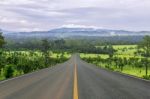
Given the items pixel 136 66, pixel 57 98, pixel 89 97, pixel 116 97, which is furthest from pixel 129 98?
pixel 136 66

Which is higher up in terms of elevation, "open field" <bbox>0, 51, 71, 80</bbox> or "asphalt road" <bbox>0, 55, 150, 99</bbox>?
"asphalt road" <bbox>0, 55, 150, 99</bbox>

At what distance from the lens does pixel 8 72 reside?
39188 mm

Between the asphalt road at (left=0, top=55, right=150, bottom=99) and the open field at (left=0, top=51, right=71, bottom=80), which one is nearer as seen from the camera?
the asphalt road at (left=0, top=55, right=150, bottom=99)

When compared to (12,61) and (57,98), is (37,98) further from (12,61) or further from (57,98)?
(12,61)

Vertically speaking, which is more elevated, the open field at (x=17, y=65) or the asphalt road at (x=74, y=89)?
the asphalt road at (x=74, y=89)

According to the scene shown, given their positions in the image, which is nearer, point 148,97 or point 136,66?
point 148,97

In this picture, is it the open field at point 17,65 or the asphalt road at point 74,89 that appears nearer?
the asphalt road at point 74,89

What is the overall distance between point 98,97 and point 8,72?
2654cm

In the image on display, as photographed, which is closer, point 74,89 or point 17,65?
point 74,89

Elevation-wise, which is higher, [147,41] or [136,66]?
[147,41]

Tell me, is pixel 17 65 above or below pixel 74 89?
below

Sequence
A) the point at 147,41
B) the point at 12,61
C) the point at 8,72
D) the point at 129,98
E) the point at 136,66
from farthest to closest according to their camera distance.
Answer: the point at 136,66 < the point at 147,41 < the point at 12,61 < the point at 8,72 < the point at 129,98

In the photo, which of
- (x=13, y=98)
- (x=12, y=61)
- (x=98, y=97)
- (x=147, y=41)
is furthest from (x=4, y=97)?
(x=147, y=41)

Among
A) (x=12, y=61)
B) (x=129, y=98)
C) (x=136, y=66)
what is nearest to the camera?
(x=129, y=98)
